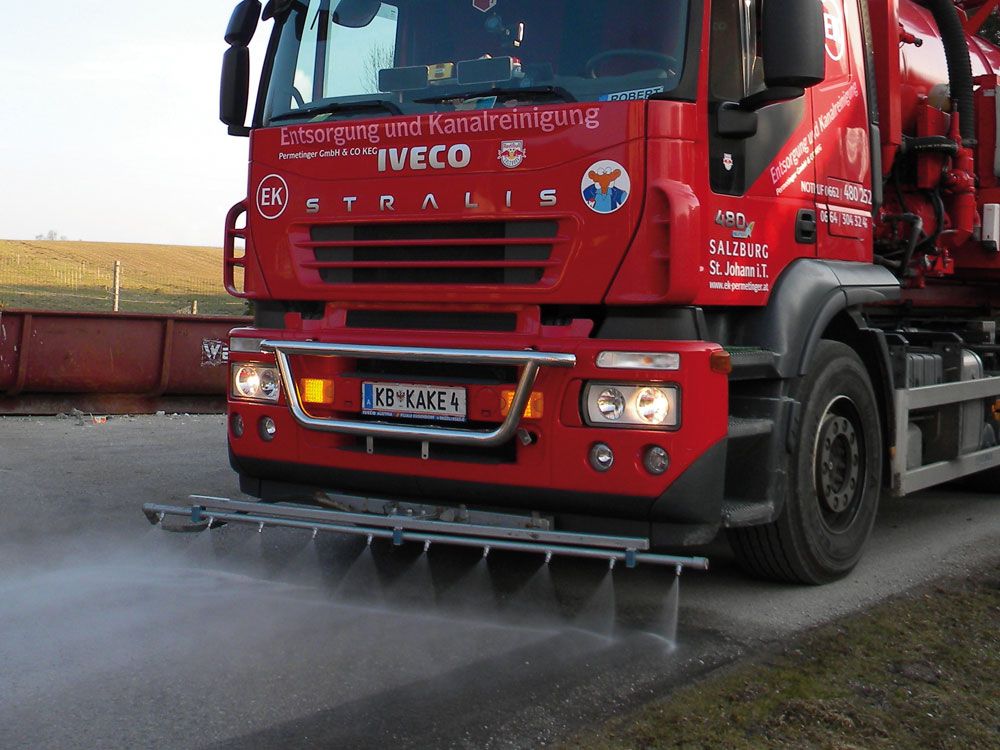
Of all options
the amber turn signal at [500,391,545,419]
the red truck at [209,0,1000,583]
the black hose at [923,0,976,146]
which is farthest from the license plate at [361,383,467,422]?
the black hose at [923,0,976,146]

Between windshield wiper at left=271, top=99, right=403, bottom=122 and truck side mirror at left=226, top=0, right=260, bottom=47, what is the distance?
63cm

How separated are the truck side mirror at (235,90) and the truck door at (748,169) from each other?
8.12 ft

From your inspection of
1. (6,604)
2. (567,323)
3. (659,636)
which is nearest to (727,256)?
(567,323)

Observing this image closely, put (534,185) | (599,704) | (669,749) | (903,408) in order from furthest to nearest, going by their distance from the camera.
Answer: (903,408) → (534,185) → (599,704) → (669,749)

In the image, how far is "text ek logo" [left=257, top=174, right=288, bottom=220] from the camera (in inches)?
215

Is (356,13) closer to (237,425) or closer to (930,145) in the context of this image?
(237,425)

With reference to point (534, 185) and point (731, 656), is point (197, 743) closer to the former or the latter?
point (731, 656)

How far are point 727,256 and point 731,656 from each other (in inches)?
64.0

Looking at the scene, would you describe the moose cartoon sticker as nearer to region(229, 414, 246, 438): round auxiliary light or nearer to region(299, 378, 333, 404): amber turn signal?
region(299, 378, 333, 404): amber turn signal

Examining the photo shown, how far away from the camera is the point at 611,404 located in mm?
4703

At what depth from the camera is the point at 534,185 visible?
4.81 m

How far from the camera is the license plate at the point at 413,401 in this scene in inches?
197

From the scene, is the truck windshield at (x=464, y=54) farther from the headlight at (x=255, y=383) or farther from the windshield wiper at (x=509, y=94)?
the headlight at (x=255, y=383)

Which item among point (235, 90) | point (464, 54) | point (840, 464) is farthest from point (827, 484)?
point (235, 90)
